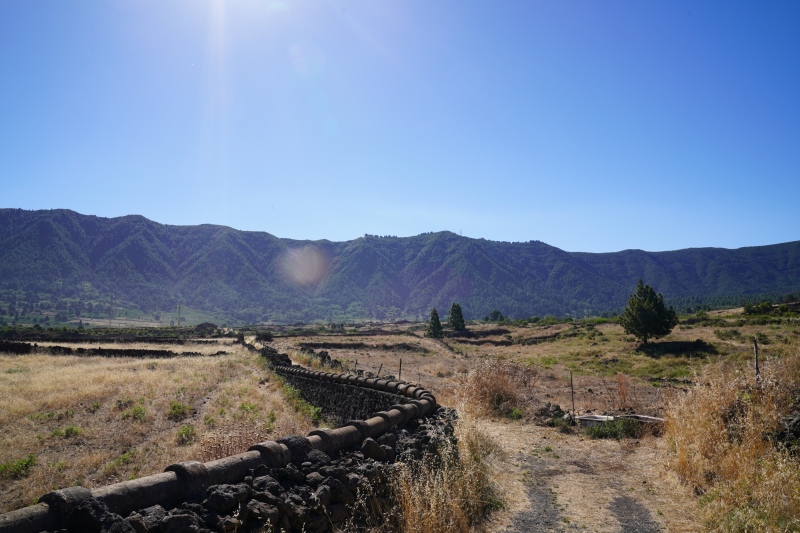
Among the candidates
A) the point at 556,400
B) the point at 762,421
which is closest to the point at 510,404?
the point at 556,400

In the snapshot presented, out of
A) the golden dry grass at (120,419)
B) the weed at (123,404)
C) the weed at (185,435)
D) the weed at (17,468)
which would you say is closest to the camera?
the weed at (17,468)

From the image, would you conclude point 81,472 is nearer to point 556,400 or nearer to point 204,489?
point 204,489

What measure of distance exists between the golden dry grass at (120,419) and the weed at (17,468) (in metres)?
0.12

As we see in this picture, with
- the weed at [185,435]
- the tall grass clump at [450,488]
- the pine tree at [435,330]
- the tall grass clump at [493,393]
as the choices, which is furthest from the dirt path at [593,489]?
the pine tree at [435,330]

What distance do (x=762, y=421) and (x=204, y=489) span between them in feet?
29.2

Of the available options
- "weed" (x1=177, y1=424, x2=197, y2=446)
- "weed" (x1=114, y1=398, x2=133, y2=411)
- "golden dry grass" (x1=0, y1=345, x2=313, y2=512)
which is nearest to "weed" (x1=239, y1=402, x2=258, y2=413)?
"golden dry grass" (x1=0, y1=345, x2=313, y2=512)

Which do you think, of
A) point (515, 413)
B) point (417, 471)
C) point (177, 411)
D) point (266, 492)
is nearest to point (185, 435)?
point (177, 411)

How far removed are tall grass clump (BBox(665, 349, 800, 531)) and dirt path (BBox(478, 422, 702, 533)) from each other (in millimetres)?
469

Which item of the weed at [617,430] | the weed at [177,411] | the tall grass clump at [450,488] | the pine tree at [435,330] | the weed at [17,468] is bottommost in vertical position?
the pine tree at [435,330]

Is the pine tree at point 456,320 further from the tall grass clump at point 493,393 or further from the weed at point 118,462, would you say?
the weed at point 118,462

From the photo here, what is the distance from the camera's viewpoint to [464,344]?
214 feet

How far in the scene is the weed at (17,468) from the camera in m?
10.9

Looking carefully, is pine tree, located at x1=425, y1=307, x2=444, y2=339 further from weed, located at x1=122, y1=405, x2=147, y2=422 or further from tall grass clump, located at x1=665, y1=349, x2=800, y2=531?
tall grass clump, located at x1=665, y1=349, x2=800, y2=531

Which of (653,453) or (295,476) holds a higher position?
(295,476)
